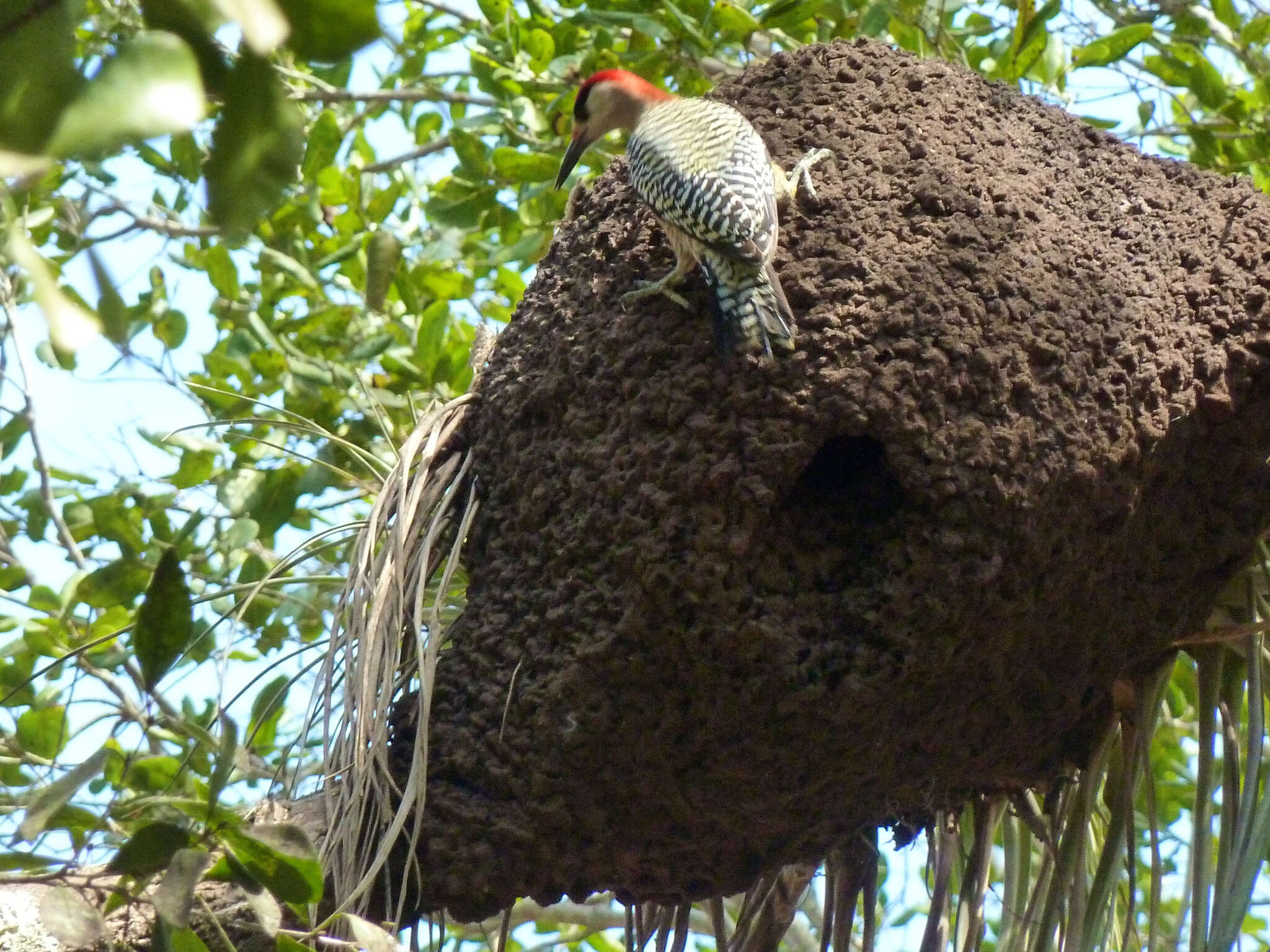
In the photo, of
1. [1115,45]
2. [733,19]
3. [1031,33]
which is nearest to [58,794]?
[733,19]

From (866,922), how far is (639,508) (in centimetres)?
101

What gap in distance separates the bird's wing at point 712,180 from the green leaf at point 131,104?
5.77ft

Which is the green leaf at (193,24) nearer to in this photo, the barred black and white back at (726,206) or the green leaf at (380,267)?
the barred black and white back at (726,206)

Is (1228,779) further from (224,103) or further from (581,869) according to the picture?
(224,103)

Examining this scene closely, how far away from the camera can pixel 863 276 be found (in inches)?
100

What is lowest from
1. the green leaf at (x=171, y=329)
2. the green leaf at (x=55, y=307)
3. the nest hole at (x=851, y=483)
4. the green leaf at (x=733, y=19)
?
the green leaf at (x=55, y=307)

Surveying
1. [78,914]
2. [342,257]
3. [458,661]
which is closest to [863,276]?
[458,661]

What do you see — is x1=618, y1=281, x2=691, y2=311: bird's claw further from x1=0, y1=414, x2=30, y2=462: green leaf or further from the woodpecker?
x1=0, y1=414, x2=30, y2=462: green leaf

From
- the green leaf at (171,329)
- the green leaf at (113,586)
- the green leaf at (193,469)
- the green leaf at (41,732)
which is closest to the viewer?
the green leaf at (41,732)

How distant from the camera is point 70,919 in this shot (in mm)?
1605

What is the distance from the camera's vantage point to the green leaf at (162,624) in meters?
1.56

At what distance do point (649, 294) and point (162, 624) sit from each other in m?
1.32

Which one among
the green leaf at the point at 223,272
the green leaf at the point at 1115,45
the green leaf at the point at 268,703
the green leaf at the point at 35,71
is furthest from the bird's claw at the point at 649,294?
the green leaf at the point at 223,272

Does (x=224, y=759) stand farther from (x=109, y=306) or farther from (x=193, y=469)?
(x=193, y=469)
